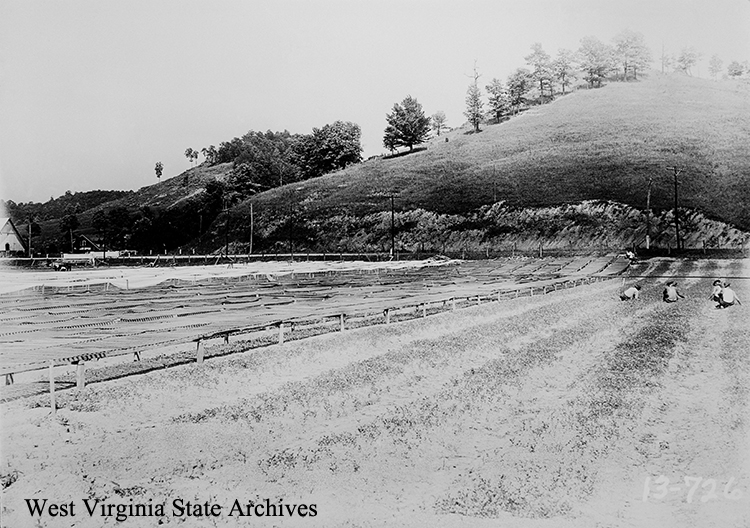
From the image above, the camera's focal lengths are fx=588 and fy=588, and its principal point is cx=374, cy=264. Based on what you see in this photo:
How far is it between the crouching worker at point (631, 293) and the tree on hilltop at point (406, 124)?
19.8 ft

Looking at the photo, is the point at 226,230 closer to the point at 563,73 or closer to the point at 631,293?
the point at 631,293

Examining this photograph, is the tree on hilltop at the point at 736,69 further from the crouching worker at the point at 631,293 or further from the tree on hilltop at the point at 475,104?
the crouching worker at the point at 631,293

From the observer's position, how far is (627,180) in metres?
20.9

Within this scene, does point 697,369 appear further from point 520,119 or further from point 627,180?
point 627,180

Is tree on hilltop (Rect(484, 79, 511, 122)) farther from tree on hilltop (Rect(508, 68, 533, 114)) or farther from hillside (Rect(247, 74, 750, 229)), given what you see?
hillside (Rect(247, 74, 750, 229))

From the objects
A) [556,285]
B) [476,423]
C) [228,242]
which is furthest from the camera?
[228,242]

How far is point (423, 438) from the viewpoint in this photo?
6.78 metres

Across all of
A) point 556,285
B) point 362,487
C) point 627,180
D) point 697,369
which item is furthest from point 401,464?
point 627,180

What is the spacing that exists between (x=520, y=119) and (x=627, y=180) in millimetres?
6472

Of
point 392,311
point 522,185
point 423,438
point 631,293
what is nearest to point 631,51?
point 423,438

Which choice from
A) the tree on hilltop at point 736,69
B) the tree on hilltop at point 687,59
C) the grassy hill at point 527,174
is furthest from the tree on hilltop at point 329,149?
the tree on hilltop at point 736,69

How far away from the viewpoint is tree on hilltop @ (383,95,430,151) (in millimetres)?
10794

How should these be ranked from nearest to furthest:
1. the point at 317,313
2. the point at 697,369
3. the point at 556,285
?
the point at 697,369, the point at 317,313, the point at 556,285

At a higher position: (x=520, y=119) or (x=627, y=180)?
(x=520, y=119)
